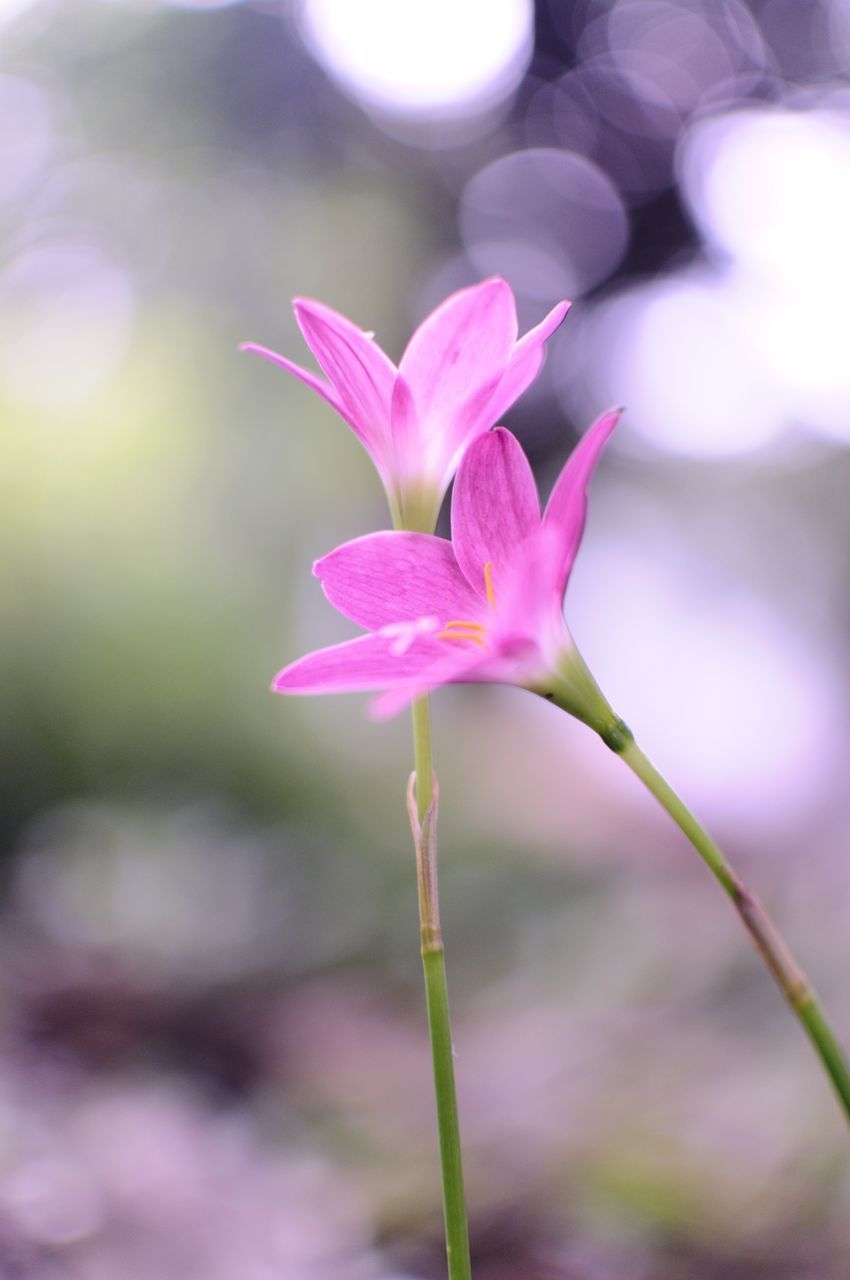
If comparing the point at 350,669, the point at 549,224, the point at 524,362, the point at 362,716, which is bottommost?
the point at 350,669

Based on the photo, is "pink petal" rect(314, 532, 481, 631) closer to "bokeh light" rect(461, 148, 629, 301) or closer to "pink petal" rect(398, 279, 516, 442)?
"pink petal" rect(398, 279, 516, 442)

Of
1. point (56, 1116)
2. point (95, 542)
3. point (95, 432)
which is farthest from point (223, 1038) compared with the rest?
point (95, 432)

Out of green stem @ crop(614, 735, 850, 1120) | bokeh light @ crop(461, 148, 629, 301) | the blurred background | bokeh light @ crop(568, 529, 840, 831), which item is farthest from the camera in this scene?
bokeh light @ crop(461, 148, 629, 301)

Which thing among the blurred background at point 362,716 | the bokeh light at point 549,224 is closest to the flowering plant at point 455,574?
the blurred background at point 362,716

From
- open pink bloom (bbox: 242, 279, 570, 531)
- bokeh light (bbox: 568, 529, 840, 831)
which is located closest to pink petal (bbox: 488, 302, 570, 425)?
open pink bloom (bbox: 242, 279, 570, 531)

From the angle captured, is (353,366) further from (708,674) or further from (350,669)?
(708,674)

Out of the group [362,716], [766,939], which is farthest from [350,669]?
[362,716]

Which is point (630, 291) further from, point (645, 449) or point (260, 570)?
point (260, 570)
